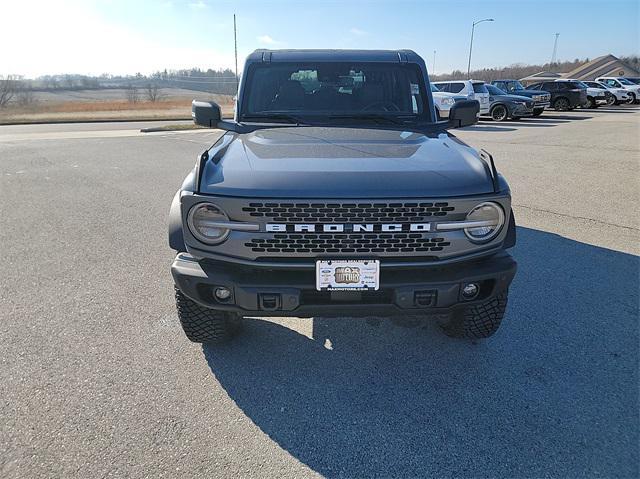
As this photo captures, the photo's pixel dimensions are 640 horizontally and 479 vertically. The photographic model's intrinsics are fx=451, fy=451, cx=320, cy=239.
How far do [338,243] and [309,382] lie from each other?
3.03 ft

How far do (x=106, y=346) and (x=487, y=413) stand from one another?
8.07 feet

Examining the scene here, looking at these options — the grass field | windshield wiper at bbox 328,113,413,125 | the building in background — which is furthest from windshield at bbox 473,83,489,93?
the building in background

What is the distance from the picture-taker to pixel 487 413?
246cm

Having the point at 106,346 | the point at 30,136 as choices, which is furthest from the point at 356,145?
the point at 30,136

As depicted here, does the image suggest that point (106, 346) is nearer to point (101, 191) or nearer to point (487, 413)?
point (487, 413)

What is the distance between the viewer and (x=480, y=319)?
9.55ft

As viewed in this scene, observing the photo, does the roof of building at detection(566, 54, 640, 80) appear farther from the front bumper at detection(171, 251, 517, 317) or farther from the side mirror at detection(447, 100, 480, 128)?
the front bumper at detection(171, 251, 517, 317)

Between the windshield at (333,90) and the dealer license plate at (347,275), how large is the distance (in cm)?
184

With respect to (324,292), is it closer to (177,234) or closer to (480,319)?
(177,234)

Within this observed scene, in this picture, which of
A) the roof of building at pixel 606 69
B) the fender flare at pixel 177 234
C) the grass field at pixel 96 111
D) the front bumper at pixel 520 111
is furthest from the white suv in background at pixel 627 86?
the roof of building at pixel 606 69

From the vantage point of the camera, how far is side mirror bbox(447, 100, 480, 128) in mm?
3852

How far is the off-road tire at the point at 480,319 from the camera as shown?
2855 mm

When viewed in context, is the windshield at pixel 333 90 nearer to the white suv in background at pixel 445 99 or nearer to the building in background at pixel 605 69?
the white suv in background at pixel 445 99

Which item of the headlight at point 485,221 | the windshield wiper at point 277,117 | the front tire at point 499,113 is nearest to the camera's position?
the headlight at point 485,221
